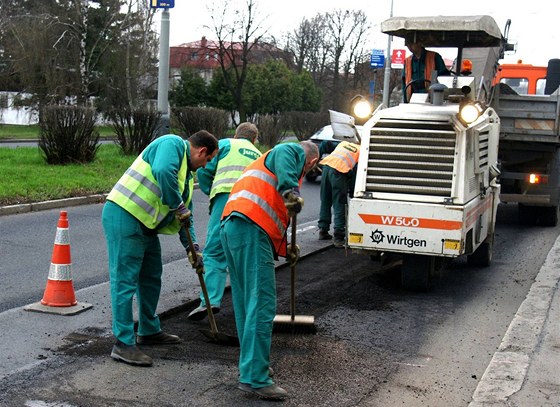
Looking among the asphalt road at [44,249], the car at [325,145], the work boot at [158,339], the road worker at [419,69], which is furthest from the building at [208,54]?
the work boot at [158,339]

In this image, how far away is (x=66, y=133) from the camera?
17.3 meters

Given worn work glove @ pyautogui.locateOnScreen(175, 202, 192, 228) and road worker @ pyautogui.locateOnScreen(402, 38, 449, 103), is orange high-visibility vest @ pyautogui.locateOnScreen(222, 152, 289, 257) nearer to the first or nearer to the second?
worn work glove @ pyautogui.locateOnScreen(175, 202, 192, 228)

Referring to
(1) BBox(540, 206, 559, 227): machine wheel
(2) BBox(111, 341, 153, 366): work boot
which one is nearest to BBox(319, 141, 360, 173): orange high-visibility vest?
(1) BBox(540, 206, 559, 227): machine wheel

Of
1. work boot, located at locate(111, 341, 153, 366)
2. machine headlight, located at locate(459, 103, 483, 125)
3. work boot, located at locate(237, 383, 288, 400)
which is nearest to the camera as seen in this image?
work boot, located at locate(237, 383, 288, 400)

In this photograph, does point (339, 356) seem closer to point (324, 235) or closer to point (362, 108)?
point (362, 108)

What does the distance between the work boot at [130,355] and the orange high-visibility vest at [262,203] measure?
115cm

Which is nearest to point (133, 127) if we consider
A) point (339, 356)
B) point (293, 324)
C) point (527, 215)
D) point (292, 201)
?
point (527, 215)

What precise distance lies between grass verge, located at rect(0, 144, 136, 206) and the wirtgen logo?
695cm

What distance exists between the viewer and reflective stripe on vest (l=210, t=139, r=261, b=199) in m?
7.20

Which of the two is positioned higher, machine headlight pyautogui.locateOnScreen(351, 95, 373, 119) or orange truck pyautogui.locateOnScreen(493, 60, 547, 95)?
orange truck pyautogui.locateOnScreen(493, 60, 547, 95)

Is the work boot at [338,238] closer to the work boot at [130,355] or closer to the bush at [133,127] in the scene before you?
the work boot at [130,355]

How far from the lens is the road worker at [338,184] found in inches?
Result: 433

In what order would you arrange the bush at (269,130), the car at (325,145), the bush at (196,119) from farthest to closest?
the bush at (269,130) < the bush at (196,119) < the car at (325,145)

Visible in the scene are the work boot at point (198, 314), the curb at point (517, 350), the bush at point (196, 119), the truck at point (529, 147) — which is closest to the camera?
the curb at point (517, 350)
